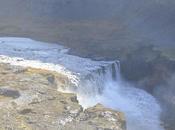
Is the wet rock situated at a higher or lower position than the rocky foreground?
higher

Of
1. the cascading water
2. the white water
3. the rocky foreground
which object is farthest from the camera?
the white water

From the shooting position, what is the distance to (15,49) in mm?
36250

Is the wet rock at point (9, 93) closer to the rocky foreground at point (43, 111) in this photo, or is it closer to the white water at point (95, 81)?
the rocky foreground at point (43, 111)

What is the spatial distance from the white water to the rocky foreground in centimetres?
436

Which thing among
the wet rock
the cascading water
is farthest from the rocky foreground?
the cascading water

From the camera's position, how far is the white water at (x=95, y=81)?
28941mm

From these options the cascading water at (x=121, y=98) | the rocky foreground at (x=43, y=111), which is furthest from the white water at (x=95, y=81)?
the rocky foreground at (x=43, y=111)

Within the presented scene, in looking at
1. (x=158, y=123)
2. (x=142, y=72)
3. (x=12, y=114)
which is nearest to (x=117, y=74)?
(x=142, y=72)

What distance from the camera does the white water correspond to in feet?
94.9

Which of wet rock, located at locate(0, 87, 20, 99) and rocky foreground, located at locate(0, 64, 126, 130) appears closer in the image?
rocky foreground, located at locate(0, 64, 126, 130)

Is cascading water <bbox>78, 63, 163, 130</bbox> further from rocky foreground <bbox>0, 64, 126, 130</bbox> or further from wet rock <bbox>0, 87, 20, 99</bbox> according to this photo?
wet rock <bbox>0, 87, 20, 99</bbox>

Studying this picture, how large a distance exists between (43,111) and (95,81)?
34.0 feet

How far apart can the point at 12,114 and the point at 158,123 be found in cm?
1005

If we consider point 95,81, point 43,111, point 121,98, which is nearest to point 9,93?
point 43,111
